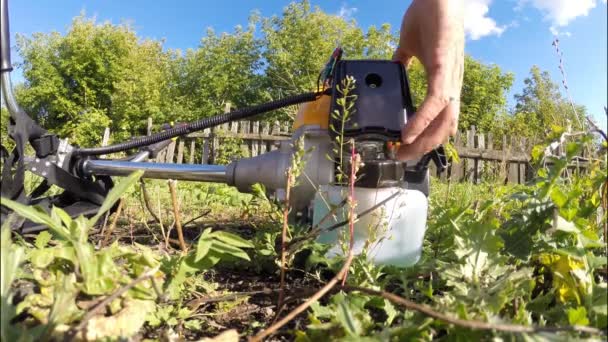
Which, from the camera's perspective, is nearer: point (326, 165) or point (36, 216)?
point (36, 216)

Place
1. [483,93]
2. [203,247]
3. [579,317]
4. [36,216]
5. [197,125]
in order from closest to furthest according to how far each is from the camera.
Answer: [579,317] → [36,216] → [203,247] → [197,125] → [483,93]

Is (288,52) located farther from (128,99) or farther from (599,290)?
(599,290)

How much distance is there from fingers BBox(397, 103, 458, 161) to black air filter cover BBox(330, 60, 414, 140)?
0.06 m

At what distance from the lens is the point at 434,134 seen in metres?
1.12

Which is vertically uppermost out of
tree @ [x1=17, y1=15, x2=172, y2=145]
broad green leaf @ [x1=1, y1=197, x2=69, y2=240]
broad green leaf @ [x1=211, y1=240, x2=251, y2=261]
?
tree @ [x1=17, y1=15, x2=172, y2=145]

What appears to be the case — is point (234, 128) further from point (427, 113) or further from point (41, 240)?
point (41, 240)

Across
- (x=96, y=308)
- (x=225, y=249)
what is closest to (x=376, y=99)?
A: (x=225, y=249)

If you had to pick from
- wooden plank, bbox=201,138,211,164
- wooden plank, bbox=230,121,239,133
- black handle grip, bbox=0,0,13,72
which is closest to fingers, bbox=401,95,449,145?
black handle grip, bbox=0,0,13,72

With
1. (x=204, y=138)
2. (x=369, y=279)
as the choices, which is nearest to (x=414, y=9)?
(x=369, y=279)

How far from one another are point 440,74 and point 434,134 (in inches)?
6.0

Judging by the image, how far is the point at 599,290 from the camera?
25.6 inches

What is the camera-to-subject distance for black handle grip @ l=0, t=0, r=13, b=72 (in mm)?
1164

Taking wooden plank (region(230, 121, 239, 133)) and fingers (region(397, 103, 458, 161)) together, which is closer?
fingers (region(397, 103, 458, 161))

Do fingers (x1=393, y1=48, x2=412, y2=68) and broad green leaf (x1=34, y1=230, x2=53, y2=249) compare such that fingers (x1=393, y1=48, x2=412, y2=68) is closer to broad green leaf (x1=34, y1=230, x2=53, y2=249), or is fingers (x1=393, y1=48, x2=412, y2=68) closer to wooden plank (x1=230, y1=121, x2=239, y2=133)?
broad green leaf (x1=34, y1=230, x2=53, y2=249)
